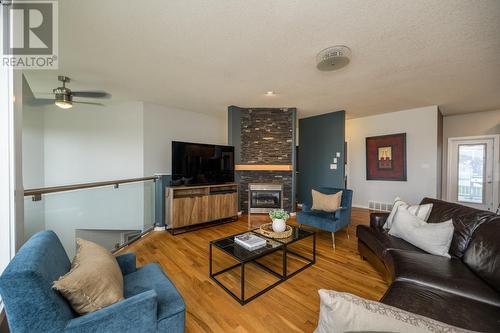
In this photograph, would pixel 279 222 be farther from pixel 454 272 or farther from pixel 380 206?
pixel 380 206

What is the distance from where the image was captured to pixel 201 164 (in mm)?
3875

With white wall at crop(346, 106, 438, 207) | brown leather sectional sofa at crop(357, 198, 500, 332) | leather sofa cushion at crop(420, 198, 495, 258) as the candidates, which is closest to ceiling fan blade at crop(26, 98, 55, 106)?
brown leather sectional sofa at crop(357, 198, 500, 332)

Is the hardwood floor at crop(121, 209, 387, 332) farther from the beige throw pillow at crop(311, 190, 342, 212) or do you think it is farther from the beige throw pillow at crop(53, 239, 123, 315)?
the beige throw pillow at crop(53, 239, 123, 315)

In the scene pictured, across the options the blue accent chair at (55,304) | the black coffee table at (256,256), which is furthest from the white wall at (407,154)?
the blue accent chair at (55,304)

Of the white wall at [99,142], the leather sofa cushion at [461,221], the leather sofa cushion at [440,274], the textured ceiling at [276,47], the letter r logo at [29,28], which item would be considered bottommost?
the leather sofa cushion at [440,274]

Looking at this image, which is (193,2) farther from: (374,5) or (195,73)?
(374,5)

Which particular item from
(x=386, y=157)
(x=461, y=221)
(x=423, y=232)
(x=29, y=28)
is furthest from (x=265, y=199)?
(x=29, y=28)

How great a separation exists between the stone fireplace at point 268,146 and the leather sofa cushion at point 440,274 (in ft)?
9.10

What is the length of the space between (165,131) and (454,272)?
15.2 feet

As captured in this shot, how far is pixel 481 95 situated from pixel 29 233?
6.61 meters

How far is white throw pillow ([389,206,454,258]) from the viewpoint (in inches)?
68.8

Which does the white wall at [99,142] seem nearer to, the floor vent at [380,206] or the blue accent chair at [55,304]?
the blue accent chair at [55,304]

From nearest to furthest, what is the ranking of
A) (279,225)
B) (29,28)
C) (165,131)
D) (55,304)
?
(55,304) < (29,28) < (279,225) < (165,131)

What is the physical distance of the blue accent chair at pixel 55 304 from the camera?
794 mm
